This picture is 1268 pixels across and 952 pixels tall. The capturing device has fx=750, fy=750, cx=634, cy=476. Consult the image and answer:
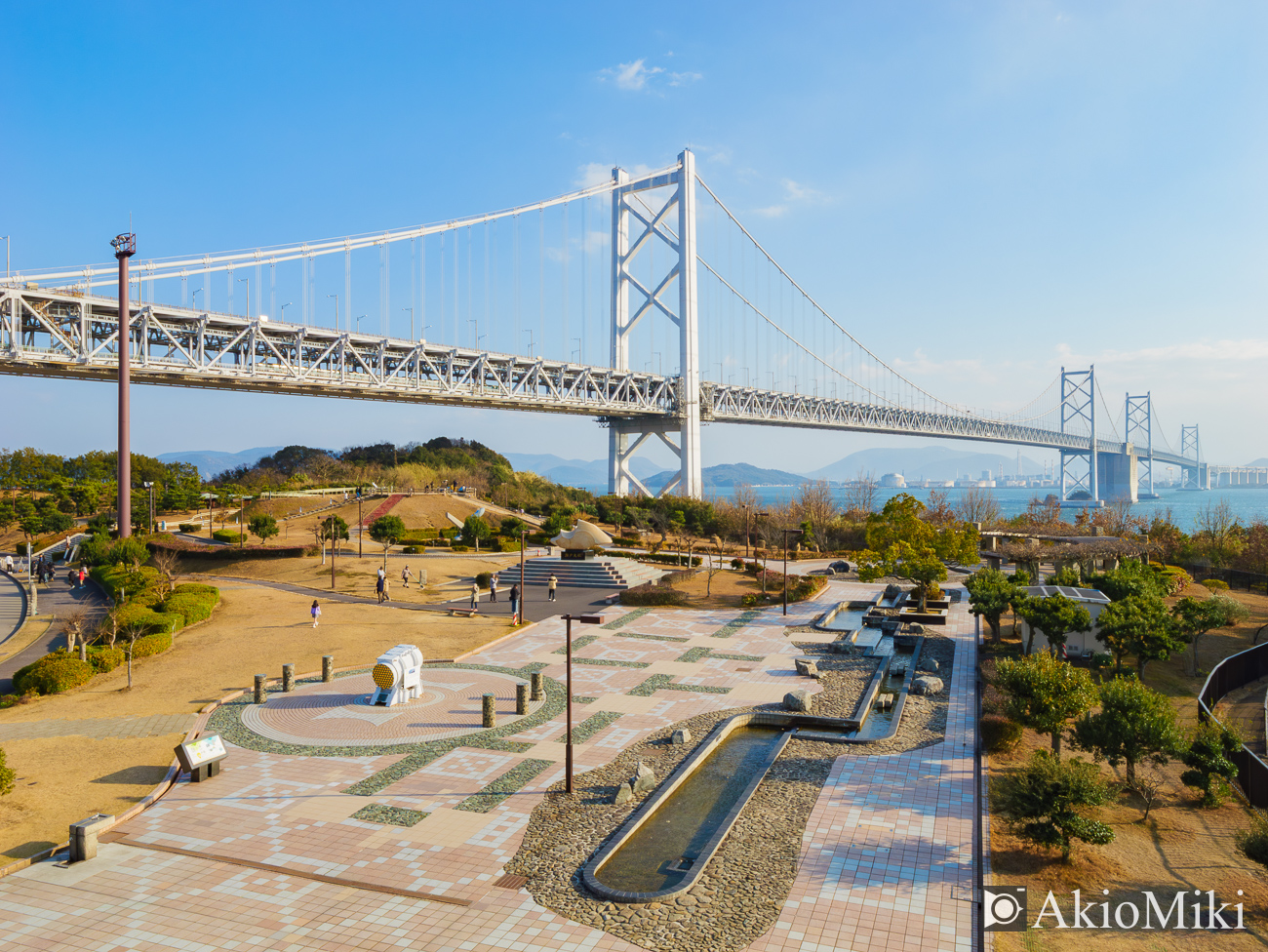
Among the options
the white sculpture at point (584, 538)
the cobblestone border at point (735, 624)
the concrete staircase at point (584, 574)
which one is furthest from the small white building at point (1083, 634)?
the white sculpture at point (584, 538)

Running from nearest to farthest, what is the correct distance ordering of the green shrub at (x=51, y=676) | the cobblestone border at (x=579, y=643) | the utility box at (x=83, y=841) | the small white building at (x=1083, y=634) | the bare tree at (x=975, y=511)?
the utility box at (x=83, y=841) → the green shrub at (x=51, y=676) → the small white building at (x=1083, y=634) → the cobblestone border at (x=579, y=643) → the bare tree at (x=975, y=511)

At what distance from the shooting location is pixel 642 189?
56.9m

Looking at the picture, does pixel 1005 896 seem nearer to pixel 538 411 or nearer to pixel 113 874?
pixel 113 874

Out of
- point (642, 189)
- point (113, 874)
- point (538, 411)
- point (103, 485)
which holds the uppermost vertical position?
point (642, 189)

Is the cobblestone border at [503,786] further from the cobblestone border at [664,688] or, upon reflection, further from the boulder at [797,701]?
the boulder at [797,701]

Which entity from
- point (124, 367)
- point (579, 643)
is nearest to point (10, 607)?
point (124, 367)

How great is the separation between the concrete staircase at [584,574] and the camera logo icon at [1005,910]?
23630 mm

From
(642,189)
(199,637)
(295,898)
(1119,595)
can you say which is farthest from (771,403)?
(295,898)

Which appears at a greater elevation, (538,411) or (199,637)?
(538,411)

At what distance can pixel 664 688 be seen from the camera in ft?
55.4

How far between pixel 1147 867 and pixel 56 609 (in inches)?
1265

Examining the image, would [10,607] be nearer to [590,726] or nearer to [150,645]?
[150,645]

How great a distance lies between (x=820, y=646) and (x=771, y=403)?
41956mm

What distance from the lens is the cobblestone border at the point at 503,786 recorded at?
10727mm
